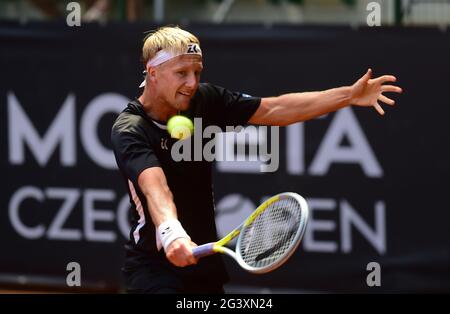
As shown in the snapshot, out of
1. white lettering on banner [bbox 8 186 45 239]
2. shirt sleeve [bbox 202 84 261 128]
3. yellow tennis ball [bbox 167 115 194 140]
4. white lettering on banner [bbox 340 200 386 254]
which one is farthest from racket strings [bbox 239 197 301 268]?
white lettering on banner [bbox 8 186 45 239]

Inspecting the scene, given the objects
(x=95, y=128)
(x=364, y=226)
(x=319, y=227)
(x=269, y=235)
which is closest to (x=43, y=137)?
(x=95, y=128)

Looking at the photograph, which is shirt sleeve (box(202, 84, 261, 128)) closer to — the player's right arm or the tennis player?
the tennis player

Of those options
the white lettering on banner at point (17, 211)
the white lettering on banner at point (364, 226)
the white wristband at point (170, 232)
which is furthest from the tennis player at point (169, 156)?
the white lettering on banner at point (17, 211)

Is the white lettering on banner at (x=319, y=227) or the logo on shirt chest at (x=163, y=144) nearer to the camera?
the logo on shirt chest at (x=163, y=144)

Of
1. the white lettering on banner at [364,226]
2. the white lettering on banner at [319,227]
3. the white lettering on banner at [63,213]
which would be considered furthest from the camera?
the white lettering on banner at [63,213]

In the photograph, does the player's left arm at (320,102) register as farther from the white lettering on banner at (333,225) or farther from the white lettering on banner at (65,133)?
the white lettering on banner at (65,133)

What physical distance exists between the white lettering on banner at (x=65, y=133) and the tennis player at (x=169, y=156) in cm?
294

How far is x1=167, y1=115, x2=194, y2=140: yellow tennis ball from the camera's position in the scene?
14.5ft

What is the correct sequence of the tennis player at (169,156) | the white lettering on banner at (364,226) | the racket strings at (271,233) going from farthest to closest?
the white lettering on banner at (364,226)
the tennis player at (169,156)
the racket strings at (271,233)

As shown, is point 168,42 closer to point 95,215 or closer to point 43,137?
point 95,215

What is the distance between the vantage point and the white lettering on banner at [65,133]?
759 centimetres
